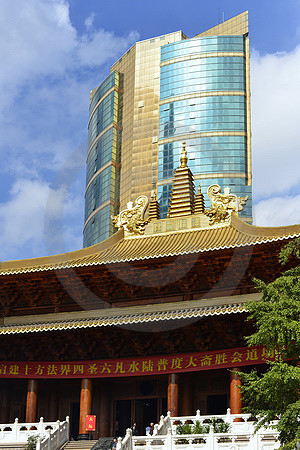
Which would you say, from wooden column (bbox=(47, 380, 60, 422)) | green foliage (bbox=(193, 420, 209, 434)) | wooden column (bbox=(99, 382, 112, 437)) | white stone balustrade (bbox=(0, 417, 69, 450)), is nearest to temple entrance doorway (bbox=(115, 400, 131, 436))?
wooden column (bbox=(99, 382, 112, 437))

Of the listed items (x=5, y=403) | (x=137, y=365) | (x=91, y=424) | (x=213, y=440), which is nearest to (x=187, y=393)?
(x=137, y=365)

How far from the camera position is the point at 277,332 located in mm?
16594

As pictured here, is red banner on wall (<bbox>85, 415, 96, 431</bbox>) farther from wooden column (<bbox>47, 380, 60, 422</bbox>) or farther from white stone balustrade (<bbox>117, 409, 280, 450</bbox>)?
white stone balustrade (<bbox>117, 409, 280, 450</bbox>)

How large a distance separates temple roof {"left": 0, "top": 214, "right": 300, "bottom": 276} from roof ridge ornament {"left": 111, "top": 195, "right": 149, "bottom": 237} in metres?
0.30

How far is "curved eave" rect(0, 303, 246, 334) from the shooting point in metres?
24.0

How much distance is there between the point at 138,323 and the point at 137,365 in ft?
7.37

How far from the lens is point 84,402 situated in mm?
26234

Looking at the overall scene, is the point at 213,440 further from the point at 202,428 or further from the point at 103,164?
the point at 103,164

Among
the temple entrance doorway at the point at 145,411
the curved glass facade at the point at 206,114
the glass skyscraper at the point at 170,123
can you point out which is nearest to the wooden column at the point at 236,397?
the temple entrance doorway at the point at 145,411

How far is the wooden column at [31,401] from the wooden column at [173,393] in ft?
18.9

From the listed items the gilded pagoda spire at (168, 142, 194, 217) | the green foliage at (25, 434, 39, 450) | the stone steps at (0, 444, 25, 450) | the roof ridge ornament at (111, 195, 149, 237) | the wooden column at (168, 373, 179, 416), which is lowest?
the stone steps at (0, 444, 25, 450)

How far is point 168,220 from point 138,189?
78535 millimetres

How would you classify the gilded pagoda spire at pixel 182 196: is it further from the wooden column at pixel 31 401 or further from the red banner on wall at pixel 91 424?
the red banner on wall at pixel 91 424

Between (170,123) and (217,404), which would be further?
(170,123)
